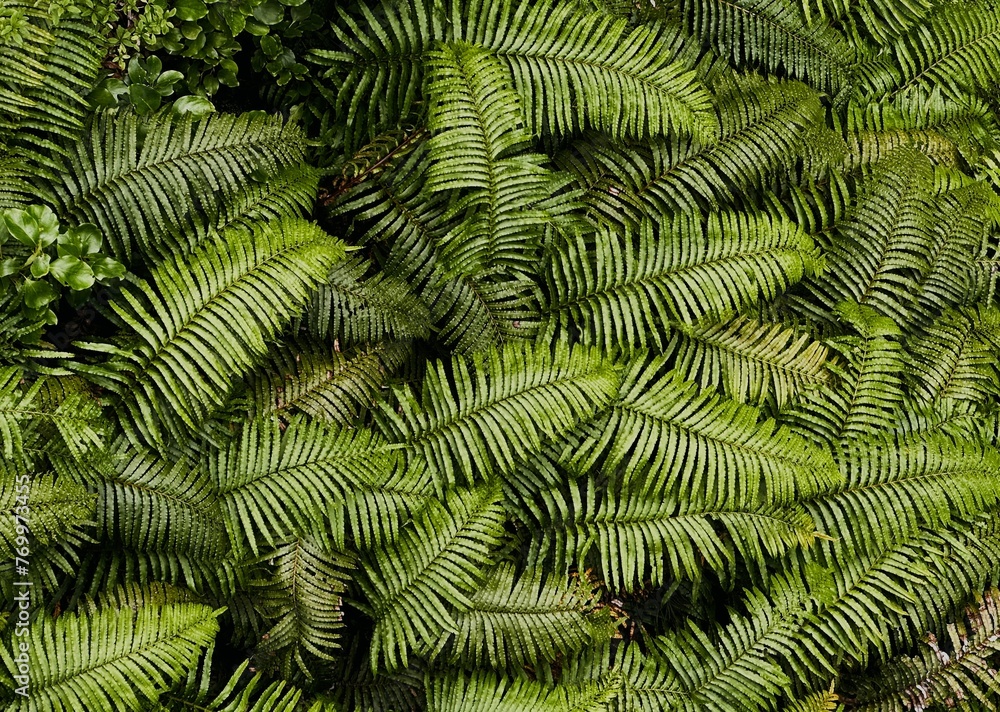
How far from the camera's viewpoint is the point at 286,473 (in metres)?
3.23

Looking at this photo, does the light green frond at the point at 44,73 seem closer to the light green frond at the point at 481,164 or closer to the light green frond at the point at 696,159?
the light green frond at the point at 481,164

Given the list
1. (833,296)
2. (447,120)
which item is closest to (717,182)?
(833,296)

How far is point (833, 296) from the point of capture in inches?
177

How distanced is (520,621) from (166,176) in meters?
2.34

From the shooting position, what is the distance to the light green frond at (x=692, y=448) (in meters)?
3.77

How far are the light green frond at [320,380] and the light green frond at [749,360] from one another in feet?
4.67

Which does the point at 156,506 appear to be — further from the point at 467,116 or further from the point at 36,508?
the point at 467,116

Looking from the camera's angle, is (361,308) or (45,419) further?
(361,308)

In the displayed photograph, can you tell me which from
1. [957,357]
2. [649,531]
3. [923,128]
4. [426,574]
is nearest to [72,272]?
[426,574]

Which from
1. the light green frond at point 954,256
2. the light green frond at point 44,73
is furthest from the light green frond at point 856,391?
the light green frond at point 44,73

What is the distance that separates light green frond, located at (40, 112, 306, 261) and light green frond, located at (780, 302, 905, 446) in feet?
9.15

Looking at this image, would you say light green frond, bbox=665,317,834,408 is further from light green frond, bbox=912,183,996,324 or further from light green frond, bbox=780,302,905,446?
light green frond, bbox=912,183,996,324

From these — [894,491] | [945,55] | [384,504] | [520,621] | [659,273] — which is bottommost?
[520,621]

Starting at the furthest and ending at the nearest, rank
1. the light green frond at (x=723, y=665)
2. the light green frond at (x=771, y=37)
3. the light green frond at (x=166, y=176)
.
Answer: the light green frond at (x=771, y=37), the light green frond at (x=723, y=665), the light green frond at (x=166, y=176)
